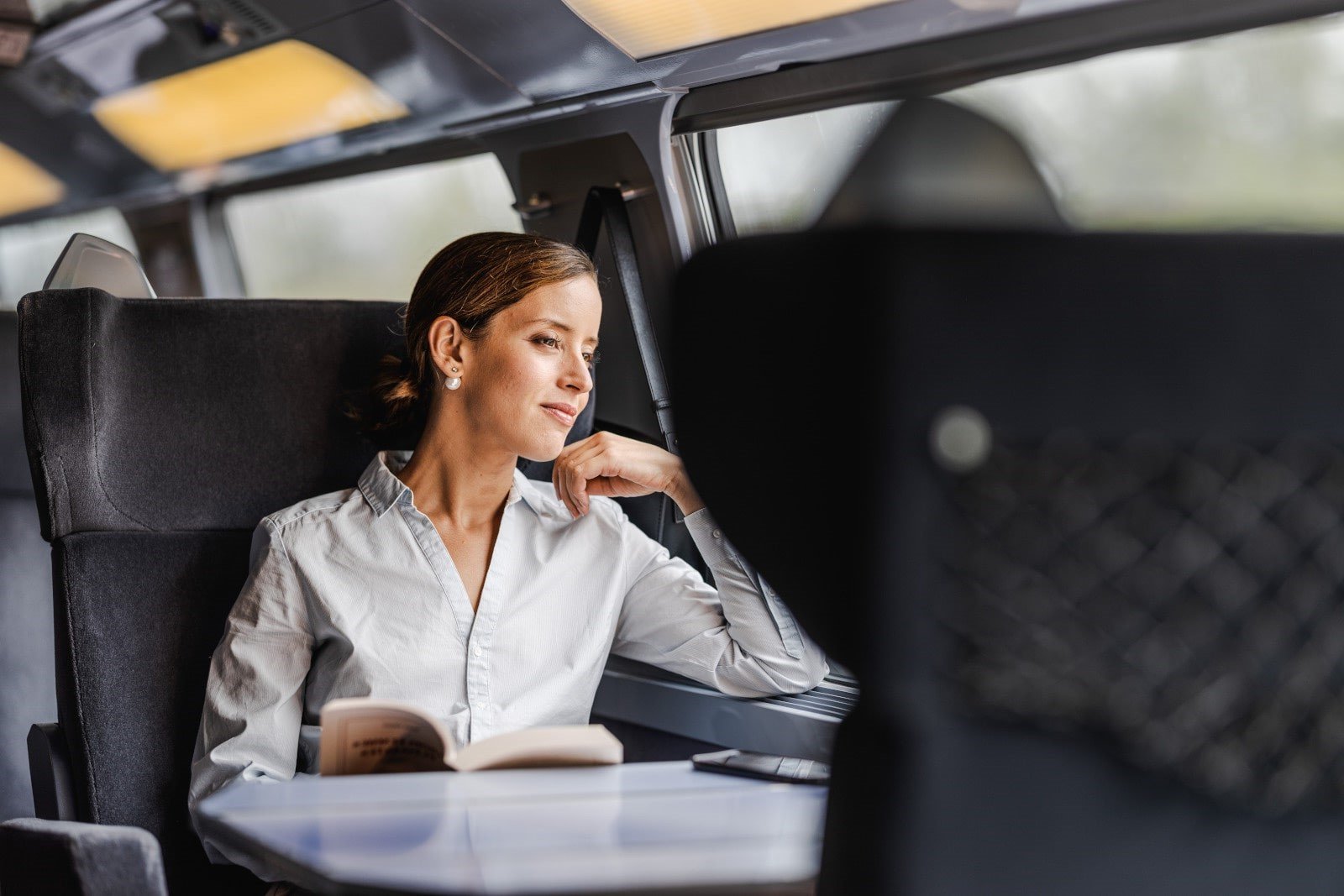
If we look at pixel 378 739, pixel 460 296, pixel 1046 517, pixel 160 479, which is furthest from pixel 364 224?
pixel 1046 517

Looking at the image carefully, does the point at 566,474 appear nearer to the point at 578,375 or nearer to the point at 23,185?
the point at 578,375

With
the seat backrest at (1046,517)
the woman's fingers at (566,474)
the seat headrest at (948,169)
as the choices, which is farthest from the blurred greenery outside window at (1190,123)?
the seat backrest at (1046,517)

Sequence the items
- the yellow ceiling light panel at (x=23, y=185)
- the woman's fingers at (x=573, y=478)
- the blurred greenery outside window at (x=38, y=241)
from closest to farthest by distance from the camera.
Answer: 1. the woman's fingers at (x=573, y=478)
2. the yellow ceiling light panel at (x=23, y=185)
3. the blurred greenery outside window at (x=38, y=241)

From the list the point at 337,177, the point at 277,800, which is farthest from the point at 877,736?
the point at 337,177

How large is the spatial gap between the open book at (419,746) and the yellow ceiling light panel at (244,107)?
1962 millimetres

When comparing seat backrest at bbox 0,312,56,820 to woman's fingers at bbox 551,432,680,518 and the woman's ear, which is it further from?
woman's fingers at bbox 551,432,680,518

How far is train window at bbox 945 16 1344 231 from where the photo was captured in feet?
5.49

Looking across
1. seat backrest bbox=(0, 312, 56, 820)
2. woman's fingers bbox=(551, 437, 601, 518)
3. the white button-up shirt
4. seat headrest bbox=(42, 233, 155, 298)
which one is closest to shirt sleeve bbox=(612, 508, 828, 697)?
the white button-up shirt

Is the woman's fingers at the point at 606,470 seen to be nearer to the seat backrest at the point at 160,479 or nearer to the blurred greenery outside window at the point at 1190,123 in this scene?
the seat backrest at the point at 160,479

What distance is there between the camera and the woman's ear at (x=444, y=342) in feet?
6.72

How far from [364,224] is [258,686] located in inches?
92.0

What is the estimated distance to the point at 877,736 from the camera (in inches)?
25.2

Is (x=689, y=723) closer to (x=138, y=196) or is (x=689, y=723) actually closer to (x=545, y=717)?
(x=545, y=717)

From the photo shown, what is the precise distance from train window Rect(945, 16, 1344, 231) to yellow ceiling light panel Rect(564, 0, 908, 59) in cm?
30
